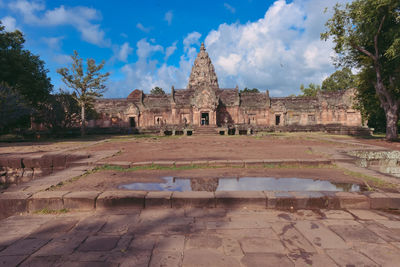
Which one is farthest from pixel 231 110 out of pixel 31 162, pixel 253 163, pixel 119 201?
pixel 119 201

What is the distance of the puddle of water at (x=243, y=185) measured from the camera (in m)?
4.57

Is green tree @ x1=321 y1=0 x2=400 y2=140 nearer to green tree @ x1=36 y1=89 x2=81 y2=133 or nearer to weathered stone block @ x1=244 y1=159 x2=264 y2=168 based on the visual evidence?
weathered stone block @ x1=244 y1=159 x2=264 y2=168

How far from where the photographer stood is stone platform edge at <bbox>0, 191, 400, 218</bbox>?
3688mm

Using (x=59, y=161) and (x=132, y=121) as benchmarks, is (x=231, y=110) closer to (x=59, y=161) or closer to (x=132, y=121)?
(x=132, y=121)

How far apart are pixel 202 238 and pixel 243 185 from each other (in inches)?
→ 93.3

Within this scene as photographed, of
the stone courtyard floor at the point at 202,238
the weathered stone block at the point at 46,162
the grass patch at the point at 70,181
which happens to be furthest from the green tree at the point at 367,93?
the weathered stone block at the point at 46,162

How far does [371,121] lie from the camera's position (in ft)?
117

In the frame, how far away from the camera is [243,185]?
15.9ft

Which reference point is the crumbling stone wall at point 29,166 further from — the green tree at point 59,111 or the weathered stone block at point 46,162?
the green tree at point 59,111

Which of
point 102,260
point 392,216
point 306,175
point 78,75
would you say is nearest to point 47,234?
point 102,260

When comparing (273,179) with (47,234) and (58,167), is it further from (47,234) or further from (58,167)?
(58,167)

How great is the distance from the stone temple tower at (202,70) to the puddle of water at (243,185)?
45.3 m

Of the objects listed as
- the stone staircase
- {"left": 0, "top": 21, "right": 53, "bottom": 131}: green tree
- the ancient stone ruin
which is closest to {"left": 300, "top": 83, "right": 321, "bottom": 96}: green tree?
the ancient stone ruin

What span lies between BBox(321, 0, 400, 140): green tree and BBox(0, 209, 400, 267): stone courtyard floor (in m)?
15.1
